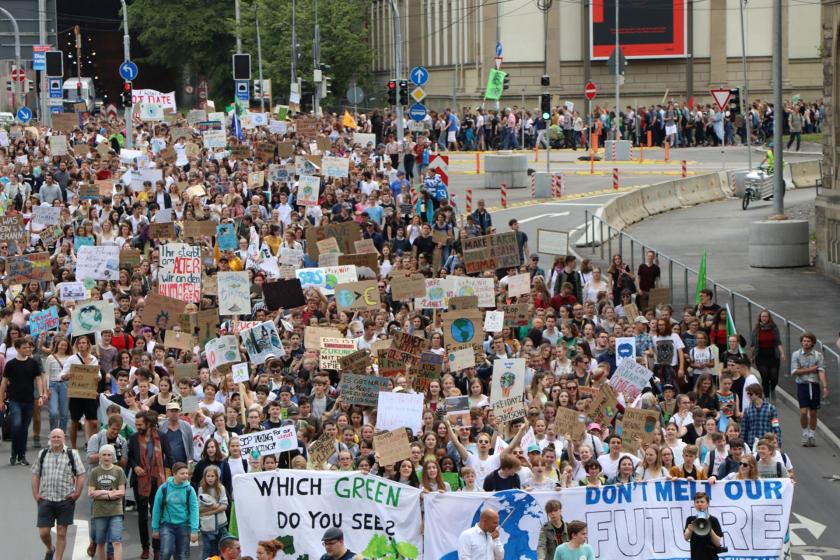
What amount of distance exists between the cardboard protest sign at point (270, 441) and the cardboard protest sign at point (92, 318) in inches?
206

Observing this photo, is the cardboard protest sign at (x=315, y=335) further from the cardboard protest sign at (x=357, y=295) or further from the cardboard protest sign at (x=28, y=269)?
the cardboard protest sign at (x=28, y=269)

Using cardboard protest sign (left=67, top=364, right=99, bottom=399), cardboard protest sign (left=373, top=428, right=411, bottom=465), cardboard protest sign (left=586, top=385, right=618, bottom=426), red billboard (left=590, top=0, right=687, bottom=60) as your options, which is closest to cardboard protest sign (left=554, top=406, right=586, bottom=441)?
cardboard protest sign (left=586, top=385, right=618, bottom=426)

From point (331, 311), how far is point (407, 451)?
696cm

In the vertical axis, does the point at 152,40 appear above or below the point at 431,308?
above

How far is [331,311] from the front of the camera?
21.3m

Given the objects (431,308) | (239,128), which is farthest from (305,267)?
(239,128)

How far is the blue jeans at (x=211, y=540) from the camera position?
1459 centimetres

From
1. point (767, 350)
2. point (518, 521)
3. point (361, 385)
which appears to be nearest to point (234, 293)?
point (361, 385)

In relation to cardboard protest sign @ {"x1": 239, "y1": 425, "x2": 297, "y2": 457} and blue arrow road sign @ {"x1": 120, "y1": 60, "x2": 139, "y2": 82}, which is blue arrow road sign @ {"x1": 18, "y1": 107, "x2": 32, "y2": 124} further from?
cardboard protest sign @ {"x1": 239, "y1": 425, "x2": 297, "y2": 457}

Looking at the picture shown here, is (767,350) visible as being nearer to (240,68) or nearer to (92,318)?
(92,318)

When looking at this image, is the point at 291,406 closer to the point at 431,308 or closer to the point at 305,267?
the point at 431,308

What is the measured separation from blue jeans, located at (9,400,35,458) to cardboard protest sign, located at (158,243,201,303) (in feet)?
14.6

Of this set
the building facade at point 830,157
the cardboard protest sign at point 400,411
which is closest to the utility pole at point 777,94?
the building facade at point 830,157

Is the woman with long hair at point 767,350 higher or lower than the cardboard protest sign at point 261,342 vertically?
lower
